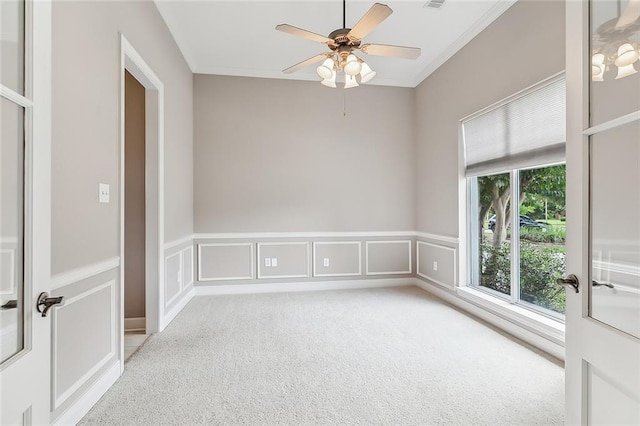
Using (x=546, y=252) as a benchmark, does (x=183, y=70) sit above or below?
above

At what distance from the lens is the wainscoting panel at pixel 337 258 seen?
15.0 feet

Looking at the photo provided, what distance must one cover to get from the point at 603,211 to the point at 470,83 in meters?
2.93

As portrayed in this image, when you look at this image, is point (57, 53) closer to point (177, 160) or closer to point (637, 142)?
point (177, 160)

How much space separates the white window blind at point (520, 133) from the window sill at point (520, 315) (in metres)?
1.32

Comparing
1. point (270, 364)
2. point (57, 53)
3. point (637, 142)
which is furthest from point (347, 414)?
point (57, 53)

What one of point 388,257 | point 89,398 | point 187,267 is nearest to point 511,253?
point 388,257

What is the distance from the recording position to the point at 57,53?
5.13 feet

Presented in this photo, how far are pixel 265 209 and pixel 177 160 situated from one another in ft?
4.44

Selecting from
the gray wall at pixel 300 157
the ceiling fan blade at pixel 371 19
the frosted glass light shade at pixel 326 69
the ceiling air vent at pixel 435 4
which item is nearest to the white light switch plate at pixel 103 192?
the frosted glass light shade at pixel 326 69

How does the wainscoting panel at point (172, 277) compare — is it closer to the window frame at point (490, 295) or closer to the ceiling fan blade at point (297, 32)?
the ceiling fan blade at point (297, 32)

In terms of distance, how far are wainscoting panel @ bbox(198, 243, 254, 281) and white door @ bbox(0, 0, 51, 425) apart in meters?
3.45

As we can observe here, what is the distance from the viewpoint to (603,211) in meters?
1.07

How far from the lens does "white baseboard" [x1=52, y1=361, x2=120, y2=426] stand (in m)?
1.65

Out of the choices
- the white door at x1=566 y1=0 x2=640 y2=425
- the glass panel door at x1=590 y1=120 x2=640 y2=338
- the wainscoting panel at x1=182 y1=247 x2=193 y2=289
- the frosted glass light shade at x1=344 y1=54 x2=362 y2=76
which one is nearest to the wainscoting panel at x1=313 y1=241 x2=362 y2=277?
the wainscoting panel at x1=182 y1=247 x2=193 y2=289
